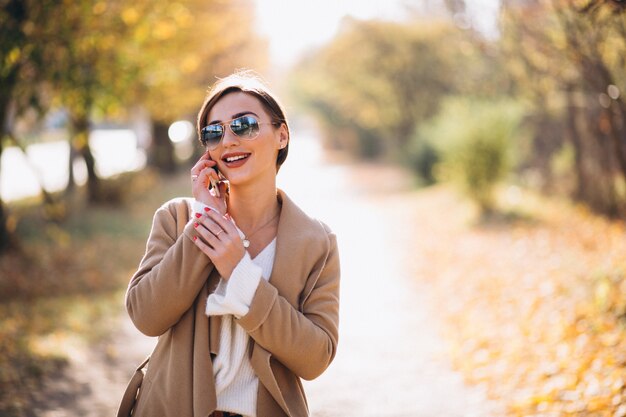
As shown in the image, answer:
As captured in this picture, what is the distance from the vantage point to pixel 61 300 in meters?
8.19

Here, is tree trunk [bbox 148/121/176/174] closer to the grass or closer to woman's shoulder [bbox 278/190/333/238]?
the grass

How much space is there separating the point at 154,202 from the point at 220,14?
5753 mm

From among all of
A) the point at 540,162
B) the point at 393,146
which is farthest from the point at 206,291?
the point at 393,146

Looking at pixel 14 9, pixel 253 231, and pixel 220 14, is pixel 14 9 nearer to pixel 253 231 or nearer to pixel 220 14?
pixel 253 231

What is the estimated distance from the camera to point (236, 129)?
85.2 inches

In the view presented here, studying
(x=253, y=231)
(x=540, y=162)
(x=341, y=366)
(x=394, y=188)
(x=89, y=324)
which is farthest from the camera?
(x=394, y=188)

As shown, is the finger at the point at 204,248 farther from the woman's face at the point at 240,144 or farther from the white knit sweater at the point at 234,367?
the woman's face at the point at 240,144

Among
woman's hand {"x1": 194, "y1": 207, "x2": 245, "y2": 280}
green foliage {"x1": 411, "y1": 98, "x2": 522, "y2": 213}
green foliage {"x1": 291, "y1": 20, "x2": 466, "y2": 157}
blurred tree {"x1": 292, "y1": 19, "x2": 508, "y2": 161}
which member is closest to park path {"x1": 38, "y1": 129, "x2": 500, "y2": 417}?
green foliage {"x1": 411, "y1": 98, "x2": 522, "y2": 213}

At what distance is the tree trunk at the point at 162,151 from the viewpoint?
862 inches

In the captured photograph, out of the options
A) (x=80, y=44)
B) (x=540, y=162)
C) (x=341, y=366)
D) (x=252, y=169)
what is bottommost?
(x=341, y=366)

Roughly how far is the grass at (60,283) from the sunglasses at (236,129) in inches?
135

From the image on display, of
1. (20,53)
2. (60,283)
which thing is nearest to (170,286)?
(20,53)

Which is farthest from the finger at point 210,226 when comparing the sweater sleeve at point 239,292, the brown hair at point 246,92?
the brown hair at point 246,92

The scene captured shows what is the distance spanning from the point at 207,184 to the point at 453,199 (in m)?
13.2
